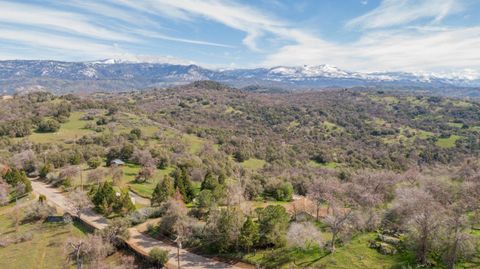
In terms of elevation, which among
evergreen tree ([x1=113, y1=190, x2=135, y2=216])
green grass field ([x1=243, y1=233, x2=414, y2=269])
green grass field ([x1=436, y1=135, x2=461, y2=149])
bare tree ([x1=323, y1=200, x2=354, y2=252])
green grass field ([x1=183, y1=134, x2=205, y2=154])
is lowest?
green grass field ([x1=436, y1=135, x2=461, y2=149])

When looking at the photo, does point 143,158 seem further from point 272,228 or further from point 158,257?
point 272,228

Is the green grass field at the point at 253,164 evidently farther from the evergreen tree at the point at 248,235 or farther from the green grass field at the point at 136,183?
the evergreen tree at the point at 248,235

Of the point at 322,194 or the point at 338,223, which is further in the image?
the point at 322,194

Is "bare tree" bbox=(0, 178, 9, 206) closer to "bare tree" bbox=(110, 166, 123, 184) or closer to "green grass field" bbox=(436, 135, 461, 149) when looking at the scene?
"bare tree" bbox=(110, 166, 123, 184)

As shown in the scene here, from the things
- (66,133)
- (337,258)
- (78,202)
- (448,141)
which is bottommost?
(448,141)

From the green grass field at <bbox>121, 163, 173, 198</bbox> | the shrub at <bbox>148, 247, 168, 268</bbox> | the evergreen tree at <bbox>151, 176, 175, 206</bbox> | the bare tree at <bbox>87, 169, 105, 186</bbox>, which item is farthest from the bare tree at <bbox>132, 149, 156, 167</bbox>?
the shrub at <bbox>148, 247, 168, 268</bbox>

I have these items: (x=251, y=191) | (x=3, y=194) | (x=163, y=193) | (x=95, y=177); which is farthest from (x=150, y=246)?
(x=3, y=194)

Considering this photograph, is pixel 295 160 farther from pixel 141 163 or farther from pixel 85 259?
pixel 85 259

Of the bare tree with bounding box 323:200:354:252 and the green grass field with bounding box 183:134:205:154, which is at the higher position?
the bare tree with bounding box 323:200:354:252

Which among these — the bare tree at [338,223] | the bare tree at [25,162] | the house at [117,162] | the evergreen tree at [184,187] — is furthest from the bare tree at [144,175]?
the bare tree at [338,223]
